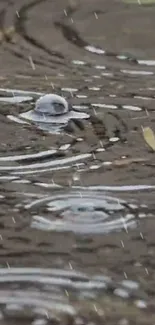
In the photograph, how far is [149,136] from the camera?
305 centimetres

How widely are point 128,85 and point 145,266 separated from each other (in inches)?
66.3

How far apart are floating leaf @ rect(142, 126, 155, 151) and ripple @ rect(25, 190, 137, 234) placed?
501 mm

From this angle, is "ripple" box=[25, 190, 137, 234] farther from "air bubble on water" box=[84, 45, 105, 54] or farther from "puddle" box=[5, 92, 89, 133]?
"air bubble on water" box=[84, 45, 105, 54]

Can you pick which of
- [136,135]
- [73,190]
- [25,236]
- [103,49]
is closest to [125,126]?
[136,135]

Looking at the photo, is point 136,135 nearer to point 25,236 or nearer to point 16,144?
point 16,144

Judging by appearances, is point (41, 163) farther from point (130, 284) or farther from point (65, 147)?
point (130, 284)

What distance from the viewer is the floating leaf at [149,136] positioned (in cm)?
298

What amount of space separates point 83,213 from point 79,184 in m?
0.25

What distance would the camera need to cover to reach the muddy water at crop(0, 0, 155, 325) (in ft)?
6.55

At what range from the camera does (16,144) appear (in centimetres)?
296

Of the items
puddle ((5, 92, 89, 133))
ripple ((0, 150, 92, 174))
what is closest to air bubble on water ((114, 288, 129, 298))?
ripple ((0, 150, 92, 174))

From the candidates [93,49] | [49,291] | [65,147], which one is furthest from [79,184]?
[93,49]

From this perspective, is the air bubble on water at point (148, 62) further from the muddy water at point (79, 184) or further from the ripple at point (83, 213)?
the ripple at point (83, 213)

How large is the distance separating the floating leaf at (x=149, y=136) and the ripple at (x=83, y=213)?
19.7 inches
